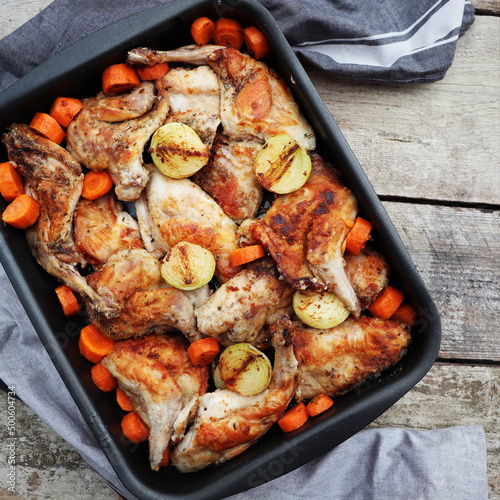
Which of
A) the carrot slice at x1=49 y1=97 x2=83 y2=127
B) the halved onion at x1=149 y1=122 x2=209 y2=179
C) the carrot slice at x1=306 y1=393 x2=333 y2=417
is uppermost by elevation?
the carrot slice at x1=49 y1=97 x2=83 y2=127

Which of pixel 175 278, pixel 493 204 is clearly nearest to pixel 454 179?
pixel 493 204

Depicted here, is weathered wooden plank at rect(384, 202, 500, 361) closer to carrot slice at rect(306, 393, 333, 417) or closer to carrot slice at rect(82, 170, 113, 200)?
carrot slice at rect(306, 393, 333, 417)

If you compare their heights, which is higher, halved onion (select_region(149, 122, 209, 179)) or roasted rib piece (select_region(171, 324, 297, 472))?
halved onion (select_region(149, 122, 209, 179))

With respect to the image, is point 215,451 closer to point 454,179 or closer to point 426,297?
point 426,297

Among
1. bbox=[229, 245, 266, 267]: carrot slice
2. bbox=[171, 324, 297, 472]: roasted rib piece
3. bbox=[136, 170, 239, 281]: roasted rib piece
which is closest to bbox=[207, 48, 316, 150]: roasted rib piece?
bbox=[136, 170, 239, 281]: roasted rib piece

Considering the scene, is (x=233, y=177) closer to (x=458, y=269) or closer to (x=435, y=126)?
(x=435, y=126)

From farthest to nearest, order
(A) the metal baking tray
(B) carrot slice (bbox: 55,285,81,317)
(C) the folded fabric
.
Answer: (C) the folded fabric < (B) carrot slice (bbox: 55,285,81,317) < (A) the metal baking tray

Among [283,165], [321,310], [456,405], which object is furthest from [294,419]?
[283,165]
